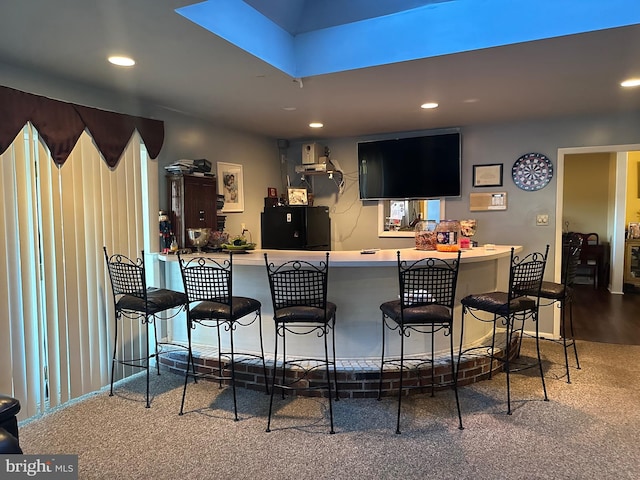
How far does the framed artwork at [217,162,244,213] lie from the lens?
449 cm

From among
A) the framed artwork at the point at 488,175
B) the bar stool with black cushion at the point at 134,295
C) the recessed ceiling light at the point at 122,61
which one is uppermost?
the recessed ceiling light at the point at 122,61

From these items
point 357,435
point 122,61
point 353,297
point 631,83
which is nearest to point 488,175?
point 631,83

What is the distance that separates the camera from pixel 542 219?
177 inches

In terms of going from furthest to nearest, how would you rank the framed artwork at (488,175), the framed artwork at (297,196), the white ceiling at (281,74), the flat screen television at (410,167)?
the framed artwork at (297,196) < the flat screen television at (410,167) < the framed artwork at (488,175) < the white ceiling at (281,74)

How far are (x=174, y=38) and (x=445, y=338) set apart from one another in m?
2.69

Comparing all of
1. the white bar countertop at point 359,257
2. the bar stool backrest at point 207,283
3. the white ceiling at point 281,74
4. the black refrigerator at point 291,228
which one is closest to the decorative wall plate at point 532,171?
the white ceiling at point 281,74

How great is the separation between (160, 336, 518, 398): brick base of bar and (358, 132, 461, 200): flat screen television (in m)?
2.10

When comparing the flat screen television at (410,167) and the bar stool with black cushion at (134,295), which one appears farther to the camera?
the flat screen television at (410,167)

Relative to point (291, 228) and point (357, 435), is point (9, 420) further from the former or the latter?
point (291, 228)

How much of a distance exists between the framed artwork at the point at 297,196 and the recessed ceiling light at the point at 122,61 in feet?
8.89

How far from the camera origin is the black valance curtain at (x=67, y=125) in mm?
2594

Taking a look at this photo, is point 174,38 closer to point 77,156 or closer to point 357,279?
point 77,156

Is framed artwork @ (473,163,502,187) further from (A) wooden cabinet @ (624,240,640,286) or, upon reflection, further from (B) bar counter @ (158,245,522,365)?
(A) wooden cabinet @ (624,240,640,286)

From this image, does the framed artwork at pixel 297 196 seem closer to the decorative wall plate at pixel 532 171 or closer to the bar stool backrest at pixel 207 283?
the decorative wall plate at pixel 532 171
